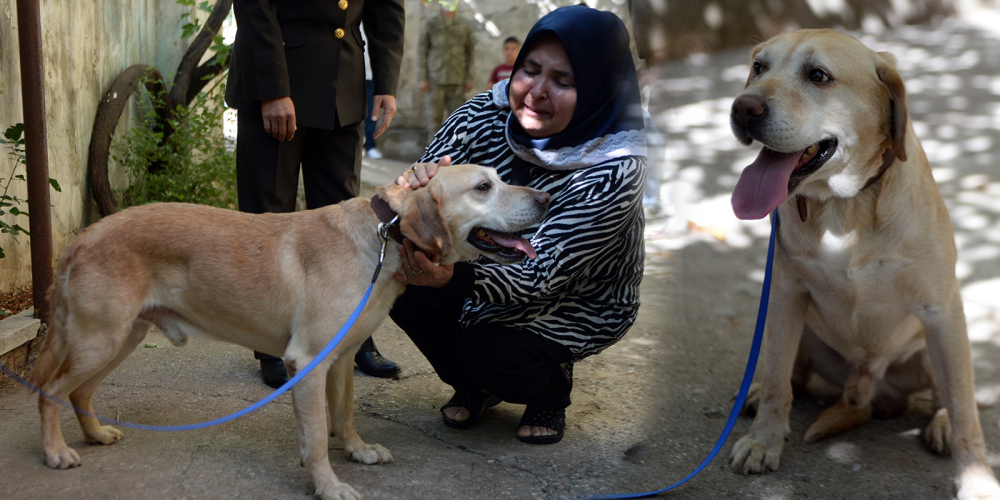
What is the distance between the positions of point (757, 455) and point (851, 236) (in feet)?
2.58

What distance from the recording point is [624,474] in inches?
101

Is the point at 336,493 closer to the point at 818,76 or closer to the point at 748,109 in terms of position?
the point at 748,109

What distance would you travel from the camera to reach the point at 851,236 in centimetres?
230

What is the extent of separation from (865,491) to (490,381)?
4.32 ft

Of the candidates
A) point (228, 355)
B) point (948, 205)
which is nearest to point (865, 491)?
point (948, 205)

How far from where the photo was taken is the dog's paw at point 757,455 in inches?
96.8

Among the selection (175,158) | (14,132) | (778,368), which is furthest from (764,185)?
(175,158)

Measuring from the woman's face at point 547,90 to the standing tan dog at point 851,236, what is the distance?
0.76 meters

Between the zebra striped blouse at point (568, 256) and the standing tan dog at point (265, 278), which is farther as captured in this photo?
the zebra striped blouse at point (568, 256)

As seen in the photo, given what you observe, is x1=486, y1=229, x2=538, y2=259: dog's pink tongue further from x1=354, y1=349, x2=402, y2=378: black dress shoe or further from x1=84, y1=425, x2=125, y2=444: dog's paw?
x1=84, y1=425, x2=125, y2=444: dog's paw

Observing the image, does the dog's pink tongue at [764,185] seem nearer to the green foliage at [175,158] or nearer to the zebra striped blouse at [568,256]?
the zebra striped blouse at [568,256]

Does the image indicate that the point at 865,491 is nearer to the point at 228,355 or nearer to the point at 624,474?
the point at 624,474

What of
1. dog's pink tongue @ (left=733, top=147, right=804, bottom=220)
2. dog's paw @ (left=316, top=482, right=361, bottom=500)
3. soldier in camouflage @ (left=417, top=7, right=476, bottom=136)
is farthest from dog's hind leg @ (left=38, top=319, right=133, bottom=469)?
soldier in camouflage @ (left=417, top=7, right=476, bottom=136)

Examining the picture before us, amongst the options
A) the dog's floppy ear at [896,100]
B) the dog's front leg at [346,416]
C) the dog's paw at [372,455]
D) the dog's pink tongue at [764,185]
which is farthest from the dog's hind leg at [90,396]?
the dog's floppy ear at [896,100]
